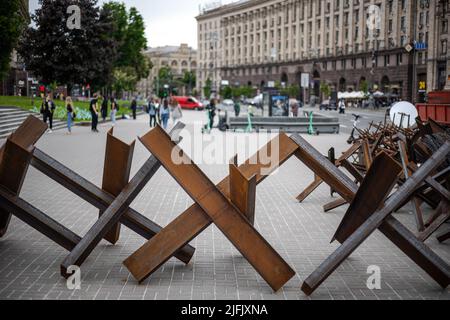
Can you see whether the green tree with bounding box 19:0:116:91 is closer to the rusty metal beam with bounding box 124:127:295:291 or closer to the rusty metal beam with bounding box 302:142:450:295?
the rusty metal beam with bounding box 124:127:295:291

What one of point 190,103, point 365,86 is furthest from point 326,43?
point 190,103

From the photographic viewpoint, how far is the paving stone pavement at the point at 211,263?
5.34 m

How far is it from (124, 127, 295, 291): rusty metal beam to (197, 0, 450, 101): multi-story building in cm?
1807

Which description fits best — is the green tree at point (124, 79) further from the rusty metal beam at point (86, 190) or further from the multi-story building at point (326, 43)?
the rusty metal beam at point (86, 190)

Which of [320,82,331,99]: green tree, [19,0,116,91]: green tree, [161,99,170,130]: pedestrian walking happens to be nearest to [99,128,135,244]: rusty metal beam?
[161,99,170,130]: pedestrian walking

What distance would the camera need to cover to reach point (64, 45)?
51188 mm

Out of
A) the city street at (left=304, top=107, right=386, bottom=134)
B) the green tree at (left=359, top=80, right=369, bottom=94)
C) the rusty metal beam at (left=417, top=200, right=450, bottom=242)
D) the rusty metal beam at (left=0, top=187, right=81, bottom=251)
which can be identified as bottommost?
the city street at (left=304, top=107, right=386, bottom=134)

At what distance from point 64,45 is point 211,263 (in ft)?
156

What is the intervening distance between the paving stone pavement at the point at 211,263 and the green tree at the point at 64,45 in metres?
42.2

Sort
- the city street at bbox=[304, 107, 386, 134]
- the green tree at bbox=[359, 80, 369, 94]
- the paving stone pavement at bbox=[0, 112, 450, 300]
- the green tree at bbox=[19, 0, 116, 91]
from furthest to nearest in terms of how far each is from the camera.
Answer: the green tree at bbox=[359, 80, 369, 94], the green tree at bbox=[19, 0, 116, 91], the city street at bbox=[304, 107, 386, 134], the paving stone pavement at bbox=[0, 112, 450, 300]

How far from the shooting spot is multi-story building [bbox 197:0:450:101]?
2060 inches

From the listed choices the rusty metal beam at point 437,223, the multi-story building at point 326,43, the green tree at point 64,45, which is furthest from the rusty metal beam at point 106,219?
the green tree at point 64,45

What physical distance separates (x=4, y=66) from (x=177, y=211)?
105 ft

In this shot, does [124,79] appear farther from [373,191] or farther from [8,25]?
[373,191]
